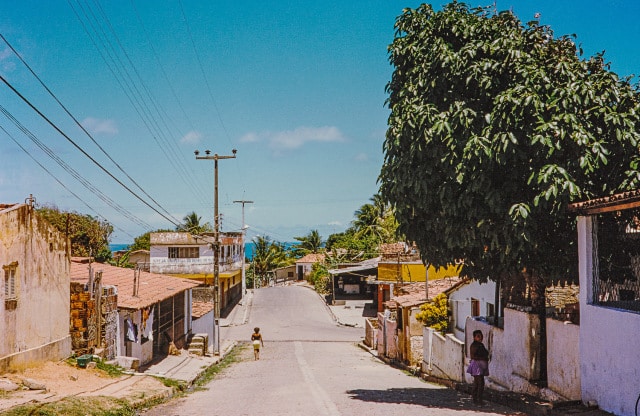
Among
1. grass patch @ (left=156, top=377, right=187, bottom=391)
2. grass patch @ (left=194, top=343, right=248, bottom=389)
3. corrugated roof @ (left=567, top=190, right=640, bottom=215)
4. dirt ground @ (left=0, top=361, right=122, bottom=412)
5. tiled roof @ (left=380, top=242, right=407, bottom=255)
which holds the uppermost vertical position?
corrugated roof @ (left=567, top=190, right=640, bottom=215)

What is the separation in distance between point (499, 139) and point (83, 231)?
37.9 meters

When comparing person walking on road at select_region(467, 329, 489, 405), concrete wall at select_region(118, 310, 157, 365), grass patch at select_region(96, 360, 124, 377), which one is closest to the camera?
person walking on road at select_region(467, 329, 489, 405)

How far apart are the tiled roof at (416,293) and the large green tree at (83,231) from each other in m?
19.9

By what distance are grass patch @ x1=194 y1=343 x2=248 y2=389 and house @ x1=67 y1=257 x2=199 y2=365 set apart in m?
2.23

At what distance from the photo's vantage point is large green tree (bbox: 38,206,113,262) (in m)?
40.0

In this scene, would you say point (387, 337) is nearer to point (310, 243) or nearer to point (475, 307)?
point (475, 307)

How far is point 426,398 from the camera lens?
1353 cm

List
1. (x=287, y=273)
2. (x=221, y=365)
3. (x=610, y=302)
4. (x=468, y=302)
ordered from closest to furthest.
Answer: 1. (x=610, y=302)
2. (x=468, y=302)
3. (x=221, y=365)
4. (x=287, y=273)

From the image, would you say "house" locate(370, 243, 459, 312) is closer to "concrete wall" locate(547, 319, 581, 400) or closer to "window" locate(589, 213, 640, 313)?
"concrete wall" locate(547, 319, 581, 400)

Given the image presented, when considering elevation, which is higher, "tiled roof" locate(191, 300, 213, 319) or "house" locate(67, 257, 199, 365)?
"house" locate(67, 257, 199, 365)

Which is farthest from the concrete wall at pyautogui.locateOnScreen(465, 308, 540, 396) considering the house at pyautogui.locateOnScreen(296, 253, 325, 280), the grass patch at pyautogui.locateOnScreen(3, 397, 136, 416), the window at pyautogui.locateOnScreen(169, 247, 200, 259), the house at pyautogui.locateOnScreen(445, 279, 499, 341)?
the house at pyautogui.locateOnScreen(296, 253, 325, 280)

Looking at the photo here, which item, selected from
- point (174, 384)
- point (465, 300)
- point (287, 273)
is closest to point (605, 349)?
point (174, 384)

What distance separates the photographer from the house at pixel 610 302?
29.5ft

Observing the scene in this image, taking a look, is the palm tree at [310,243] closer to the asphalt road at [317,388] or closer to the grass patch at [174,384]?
the asphalt road at [317,388]
